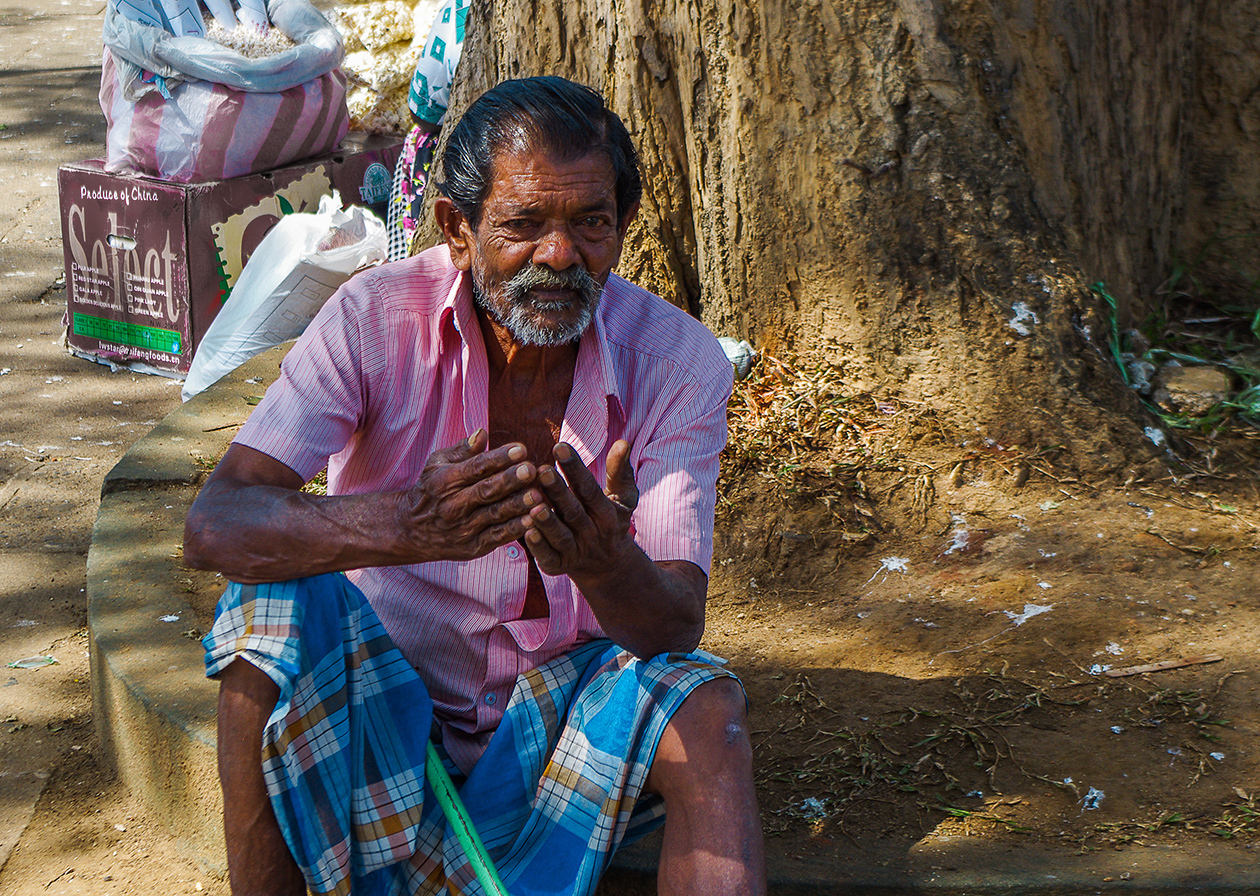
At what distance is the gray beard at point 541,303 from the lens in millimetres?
1972

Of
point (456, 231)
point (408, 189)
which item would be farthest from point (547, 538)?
point (408, 189)

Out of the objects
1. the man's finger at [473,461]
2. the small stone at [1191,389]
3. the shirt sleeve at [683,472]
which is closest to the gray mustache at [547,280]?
the shirt sleeve at [683,472]

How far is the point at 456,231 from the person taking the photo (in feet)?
6.86

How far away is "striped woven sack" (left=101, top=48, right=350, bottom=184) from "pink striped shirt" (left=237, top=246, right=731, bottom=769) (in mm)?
2587

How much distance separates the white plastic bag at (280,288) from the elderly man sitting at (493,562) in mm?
2065

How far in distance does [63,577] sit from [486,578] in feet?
6.17

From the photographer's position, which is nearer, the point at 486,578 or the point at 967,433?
the point at 486,578

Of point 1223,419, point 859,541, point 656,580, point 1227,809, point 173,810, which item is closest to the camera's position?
point 656,580

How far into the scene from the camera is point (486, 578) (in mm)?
1967

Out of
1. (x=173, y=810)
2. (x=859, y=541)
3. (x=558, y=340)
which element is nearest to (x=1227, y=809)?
(x=859, y=541)

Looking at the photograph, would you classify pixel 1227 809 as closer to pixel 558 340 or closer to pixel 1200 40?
pixel 558 340

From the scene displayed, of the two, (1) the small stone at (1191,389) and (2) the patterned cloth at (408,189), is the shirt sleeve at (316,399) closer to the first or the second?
(1) the small stone at (1191,389)

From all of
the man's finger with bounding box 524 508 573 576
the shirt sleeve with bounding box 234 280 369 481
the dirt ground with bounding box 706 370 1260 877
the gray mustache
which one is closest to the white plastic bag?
the dirt ground with bounding box 706 370 1260 877

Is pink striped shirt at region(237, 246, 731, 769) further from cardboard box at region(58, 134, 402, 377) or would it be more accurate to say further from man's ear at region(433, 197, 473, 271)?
cardboard box at region(58, 134, 402, 377)
